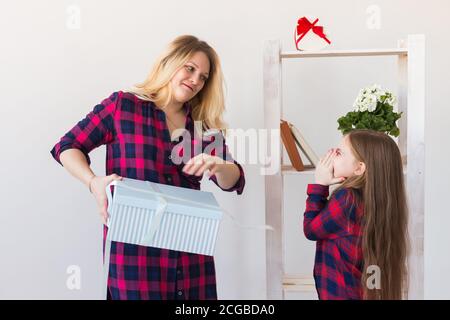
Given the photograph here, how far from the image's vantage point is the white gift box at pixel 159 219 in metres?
1.52

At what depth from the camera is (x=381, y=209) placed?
178cm

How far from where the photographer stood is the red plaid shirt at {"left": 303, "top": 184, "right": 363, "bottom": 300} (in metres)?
1.77

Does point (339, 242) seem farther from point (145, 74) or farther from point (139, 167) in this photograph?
point (145, 74)

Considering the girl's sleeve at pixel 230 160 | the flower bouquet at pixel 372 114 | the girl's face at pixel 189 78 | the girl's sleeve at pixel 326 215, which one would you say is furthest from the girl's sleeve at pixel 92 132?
the flower bouquet at pixel 372 114

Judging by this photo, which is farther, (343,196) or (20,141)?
(20,141)

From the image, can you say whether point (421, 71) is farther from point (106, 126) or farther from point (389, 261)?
point (106, 126)

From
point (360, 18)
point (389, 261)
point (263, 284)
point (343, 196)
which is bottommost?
point (263, 284)

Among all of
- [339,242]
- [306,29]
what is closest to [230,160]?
[339,242]

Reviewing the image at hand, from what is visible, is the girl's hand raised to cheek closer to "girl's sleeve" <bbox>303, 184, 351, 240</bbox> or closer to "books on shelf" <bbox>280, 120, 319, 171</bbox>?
"girl's sleeve" <bbox>303, 184, 351, 240</bbox>

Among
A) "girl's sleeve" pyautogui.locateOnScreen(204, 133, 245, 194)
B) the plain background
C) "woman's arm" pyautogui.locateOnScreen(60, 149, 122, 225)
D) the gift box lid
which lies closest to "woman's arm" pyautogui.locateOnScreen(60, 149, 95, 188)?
"woman's arm" pyautogui.locateOnScreen(60, 149, 122, 225)

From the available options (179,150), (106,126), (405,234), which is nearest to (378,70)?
(405,234)

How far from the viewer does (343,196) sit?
1776 mm

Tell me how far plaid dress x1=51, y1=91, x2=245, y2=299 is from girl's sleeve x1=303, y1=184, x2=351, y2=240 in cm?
33
